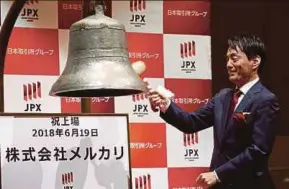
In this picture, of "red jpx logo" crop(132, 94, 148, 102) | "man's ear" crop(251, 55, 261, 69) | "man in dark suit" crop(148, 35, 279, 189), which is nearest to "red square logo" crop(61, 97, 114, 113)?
"red jpx logo" crop(132, 94, 148, 102)

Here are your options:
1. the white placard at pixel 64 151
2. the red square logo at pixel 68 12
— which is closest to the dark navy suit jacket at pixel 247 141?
the white placard at pixel 64 151

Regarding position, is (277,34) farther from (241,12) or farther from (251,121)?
(251,121)

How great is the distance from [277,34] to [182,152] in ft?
2.55

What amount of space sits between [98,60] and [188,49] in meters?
1.01

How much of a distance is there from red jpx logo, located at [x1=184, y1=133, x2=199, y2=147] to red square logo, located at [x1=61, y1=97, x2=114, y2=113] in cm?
39

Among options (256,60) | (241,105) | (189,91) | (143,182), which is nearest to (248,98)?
(241,105)

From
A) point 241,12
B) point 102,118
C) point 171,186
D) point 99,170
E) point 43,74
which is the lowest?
point 171,186

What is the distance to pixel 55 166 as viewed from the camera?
7.57 feet

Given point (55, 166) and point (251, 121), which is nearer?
point (251, 121)

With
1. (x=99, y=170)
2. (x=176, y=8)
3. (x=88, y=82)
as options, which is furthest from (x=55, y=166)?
(x=176, y=8)

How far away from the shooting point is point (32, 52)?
2697 millimetres

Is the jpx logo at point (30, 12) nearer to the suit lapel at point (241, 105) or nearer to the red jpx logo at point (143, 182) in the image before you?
the red jpx logo at point (143, 182)

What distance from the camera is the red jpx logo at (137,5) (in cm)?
283

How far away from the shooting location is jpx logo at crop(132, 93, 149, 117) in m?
2.81
